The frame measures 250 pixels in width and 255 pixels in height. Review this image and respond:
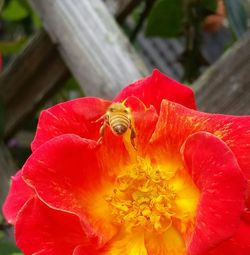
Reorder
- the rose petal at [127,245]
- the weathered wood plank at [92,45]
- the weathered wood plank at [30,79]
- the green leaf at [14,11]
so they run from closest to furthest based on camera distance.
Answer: the rose petal at [127,245], the weathered wood plank at [92,45], the weathered wood plank at [30,79], the green leaf at [14,11]

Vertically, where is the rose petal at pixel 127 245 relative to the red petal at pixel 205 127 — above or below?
below

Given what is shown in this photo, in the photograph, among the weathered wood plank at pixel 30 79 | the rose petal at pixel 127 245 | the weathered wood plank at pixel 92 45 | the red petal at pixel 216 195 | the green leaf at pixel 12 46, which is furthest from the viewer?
the green leaf at pixel 12 46

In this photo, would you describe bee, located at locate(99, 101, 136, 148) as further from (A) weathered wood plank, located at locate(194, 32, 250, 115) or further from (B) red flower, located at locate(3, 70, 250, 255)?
(A) weathered wood plank, located at locate(194, 32, 250, 115)

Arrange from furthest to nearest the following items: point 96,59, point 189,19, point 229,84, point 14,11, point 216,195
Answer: point 14,11, point 189,19, point 96,59, point 229,84, point 216,195

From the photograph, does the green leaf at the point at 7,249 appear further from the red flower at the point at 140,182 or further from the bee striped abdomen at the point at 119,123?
the bee striped abdomen at the point at 119,123

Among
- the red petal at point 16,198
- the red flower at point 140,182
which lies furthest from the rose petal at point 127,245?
the red petal at point 16,198

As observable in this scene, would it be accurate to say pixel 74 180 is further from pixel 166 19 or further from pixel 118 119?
Answer: pixel 166 19

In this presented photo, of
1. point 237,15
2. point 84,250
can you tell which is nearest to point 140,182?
point 84,250
